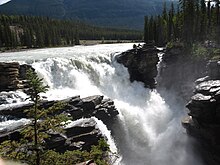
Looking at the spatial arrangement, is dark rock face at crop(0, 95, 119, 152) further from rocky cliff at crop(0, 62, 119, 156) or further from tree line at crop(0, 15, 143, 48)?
tree line at crop(0, 15, 143, 48)

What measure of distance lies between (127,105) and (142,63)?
1406cm

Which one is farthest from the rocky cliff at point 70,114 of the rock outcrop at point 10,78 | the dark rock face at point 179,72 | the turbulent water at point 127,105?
the dark rock face at point 179,72

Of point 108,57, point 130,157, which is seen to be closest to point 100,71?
point 108,57

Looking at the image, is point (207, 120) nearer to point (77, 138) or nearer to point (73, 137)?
point (77, 138)

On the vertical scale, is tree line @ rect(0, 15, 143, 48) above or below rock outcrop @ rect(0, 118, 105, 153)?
above

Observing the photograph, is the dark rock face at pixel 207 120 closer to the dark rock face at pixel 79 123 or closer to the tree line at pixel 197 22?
the dark rock face at pixel 79 123

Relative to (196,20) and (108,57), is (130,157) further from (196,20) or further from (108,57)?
(196,20)

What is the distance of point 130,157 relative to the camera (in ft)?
124

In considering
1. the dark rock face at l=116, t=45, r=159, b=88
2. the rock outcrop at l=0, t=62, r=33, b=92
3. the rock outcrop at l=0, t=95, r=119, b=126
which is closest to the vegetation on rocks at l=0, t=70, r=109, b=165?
the rock outcrop at l=0, t=95, r=119, b=126

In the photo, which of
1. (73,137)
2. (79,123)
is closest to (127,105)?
(79,123)

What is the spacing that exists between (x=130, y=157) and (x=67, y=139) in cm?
1155

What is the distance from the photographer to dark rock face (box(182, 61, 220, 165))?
31578 millimetres

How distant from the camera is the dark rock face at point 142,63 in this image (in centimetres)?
5797

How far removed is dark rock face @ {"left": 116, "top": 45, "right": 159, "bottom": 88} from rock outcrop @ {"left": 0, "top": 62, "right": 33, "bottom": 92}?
2173cm
